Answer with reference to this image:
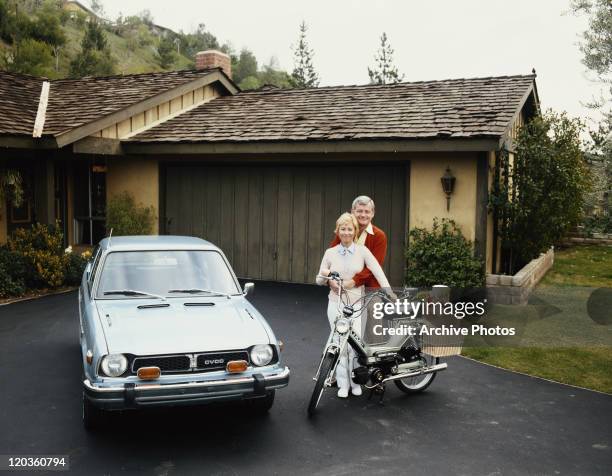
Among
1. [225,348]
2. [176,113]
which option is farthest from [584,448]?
[176,113]

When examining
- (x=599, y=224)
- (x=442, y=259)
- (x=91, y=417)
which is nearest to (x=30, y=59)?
(x=442, y=259)

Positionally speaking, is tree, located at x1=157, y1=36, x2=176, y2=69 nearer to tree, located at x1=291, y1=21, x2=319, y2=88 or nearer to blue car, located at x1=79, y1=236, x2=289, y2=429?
tree, located at x1=291, y1=21, x2=319, y2=88

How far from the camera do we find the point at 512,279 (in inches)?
390

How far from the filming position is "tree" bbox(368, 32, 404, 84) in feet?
158

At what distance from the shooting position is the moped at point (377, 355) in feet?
17.9

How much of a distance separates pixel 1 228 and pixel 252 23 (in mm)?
87777

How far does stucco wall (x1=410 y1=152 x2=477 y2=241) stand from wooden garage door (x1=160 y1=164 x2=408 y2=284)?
313 mm

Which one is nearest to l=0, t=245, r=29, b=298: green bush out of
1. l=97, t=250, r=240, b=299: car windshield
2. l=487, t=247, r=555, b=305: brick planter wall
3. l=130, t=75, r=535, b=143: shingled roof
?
l=130, t=75, r=535, b=143: shingled roof

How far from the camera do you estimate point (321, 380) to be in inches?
210

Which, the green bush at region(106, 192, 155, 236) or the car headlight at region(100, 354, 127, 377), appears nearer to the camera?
the car headlight at region(100, 354, 127, 377)

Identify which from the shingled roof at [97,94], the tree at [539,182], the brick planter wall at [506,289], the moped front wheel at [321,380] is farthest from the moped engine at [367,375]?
the shingled roof at [97,94]

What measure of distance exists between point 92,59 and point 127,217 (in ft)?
103

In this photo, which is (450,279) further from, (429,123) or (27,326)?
(27,326)

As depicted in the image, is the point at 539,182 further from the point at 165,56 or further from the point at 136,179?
the point at 165,56
